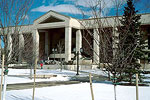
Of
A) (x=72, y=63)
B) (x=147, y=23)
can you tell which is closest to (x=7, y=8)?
(x=72, y=63)

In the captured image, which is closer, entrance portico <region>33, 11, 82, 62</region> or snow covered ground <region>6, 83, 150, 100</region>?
snow covered ground <region>6, 83, 150, 100</region>

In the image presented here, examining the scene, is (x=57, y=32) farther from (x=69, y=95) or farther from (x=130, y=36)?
(x=69, y=95)

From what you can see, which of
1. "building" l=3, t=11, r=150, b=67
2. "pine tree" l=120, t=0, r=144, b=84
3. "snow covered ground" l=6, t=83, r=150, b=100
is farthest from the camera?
"building" l=3, t=11, r=150, b=67

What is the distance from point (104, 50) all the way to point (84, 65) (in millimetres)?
37774

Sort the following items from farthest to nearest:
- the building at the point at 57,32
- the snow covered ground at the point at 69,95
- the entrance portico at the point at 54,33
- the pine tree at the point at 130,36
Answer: the entrance portico at the point at 54,33 < the building at the point at 57,32 < the snow covered ground at the point at 69,95 < the pine tree at the point at 130,36

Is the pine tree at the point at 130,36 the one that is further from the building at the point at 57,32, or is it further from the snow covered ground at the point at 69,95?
the building at the point at 57,32

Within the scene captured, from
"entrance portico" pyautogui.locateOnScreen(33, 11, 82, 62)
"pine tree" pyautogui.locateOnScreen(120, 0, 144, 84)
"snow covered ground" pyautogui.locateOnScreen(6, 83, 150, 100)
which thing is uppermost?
"entrance portico" pyautogui.locateOnScreen(33, 11, 82, 62)

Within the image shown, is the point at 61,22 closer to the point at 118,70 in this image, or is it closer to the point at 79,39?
the point at 79,39

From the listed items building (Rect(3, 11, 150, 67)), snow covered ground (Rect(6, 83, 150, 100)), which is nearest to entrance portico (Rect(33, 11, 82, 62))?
building (Rect(3, 11, 150, 67))

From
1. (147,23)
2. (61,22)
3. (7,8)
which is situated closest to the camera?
(7,8)

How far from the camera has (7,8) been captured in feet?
22.0

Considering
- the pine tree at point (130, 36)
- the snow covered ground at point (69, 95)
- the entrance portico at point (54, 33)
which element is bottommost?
the snow covered ground at point (69, 95)

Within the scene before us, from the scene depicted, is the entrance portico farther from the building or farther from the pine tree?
the pine tree

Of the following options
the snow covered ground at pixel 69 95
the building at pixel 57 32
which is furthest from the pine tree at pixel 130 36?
the building at pixel 57 32
